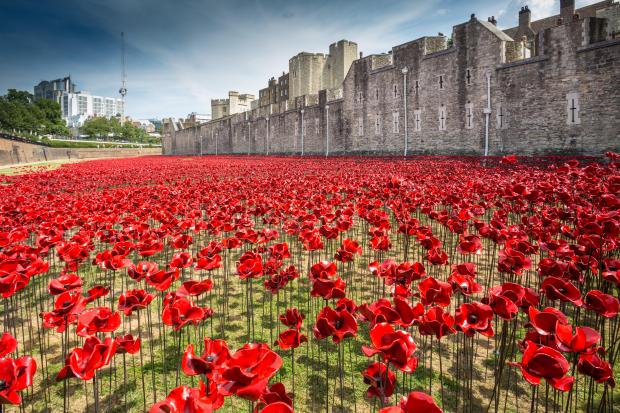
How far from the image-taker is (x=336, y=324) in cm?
199

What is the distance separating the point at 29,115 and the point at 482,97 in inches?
3858

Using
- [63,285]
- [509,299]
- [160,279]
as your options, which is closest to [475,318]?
[509,299]

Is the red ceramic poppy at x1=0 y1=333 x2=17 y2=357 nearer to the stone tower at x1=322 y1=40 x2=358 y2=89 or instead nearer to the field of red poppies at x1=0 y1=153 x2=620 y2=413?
the field of red poppies at x1=0 y1=153 x2=620 y2=413

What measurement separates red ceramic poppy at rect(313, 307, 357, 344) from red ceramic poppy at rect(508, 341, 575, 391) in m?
0.80

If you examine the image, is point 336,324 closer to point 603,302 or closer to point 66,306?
point 603,302

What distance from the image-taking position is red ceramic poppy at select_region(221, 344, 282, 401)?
1.29m

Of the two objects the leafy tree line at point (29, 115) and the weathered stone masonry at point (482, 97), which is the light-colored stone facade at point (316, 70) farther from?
the leafy tree line at point (29, 115)

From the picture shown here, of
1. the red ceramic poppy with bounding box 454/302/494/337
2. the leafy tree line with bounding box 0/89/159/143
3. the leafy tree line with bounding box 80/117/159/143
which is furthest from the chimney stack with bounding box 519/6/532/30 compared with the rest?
the leafy tree line with bounding box 80/117/159/143

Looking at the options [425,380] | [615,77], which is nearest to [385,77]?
[615,77]

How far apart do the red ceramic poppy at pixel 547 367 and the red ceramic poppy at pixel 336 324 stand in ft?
2.63

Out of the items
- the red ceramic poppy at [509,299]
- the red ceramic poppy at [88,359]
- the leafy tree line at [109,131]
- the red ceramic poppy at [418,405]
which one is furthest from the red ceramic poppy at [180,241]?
the leafy tree line at [109,131]

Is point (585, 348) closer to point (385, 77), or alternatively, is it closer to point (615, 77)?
point (615, 77)

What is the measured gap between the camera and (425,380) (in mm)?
3283

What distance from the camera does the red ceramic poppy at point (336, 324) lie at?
1.91 meters
